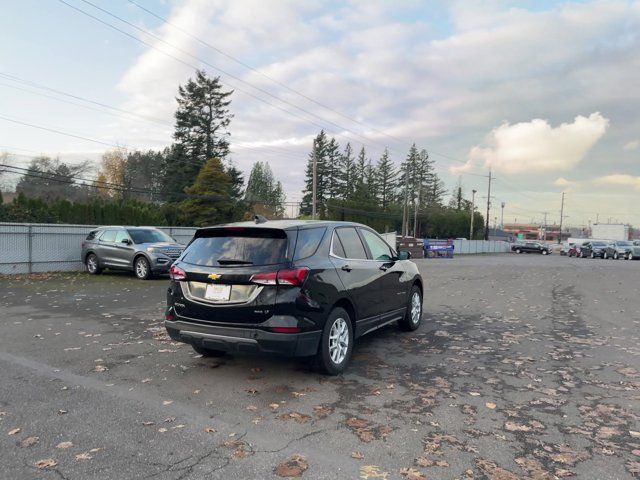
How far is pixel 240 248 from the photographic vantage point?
510 centimetres

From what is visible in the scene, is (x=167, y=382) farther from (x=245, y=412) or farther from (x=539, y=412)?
(x=539, y=412)

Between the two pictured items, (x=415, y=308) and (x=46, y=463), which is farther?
(x=415, y=308)

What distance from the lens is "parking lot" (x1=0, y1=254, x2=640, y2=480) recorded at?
3.35 metres

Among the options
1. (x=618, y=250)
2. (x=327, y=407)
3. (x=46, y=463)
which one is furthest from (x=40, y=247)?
(x=618, y=250)

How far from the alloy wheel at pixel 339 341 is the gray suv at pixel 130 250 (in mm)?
10586

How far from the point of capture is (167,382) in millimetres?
5055

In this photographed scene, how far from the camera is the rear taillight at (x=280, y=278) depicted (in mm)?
4770

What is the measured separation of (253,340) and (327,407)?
982 mm

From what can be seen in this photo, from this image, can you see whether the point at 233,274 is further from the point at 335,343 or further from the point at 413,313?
the point at 413,313

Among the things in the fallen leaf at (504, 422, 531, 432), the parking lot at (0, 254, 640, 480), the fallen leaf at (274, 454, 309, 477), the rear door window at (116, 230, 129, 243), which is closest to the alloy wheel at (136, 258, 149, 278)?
the rear door window at (116, 230, 129, 243)

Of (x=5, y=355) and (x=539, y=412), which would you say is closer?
(x=539, y=412)

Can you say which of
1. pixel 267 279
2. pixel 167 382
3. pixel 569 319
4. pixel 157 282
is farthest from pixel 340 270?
pixel 157 282

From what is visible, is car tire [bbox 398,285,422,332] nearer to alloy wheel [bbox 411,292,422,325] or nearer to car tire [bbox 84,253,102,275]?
alloy wheel [bbox 411,292,422,325]

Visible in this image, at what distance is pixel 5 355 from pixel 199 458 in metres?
4.06
